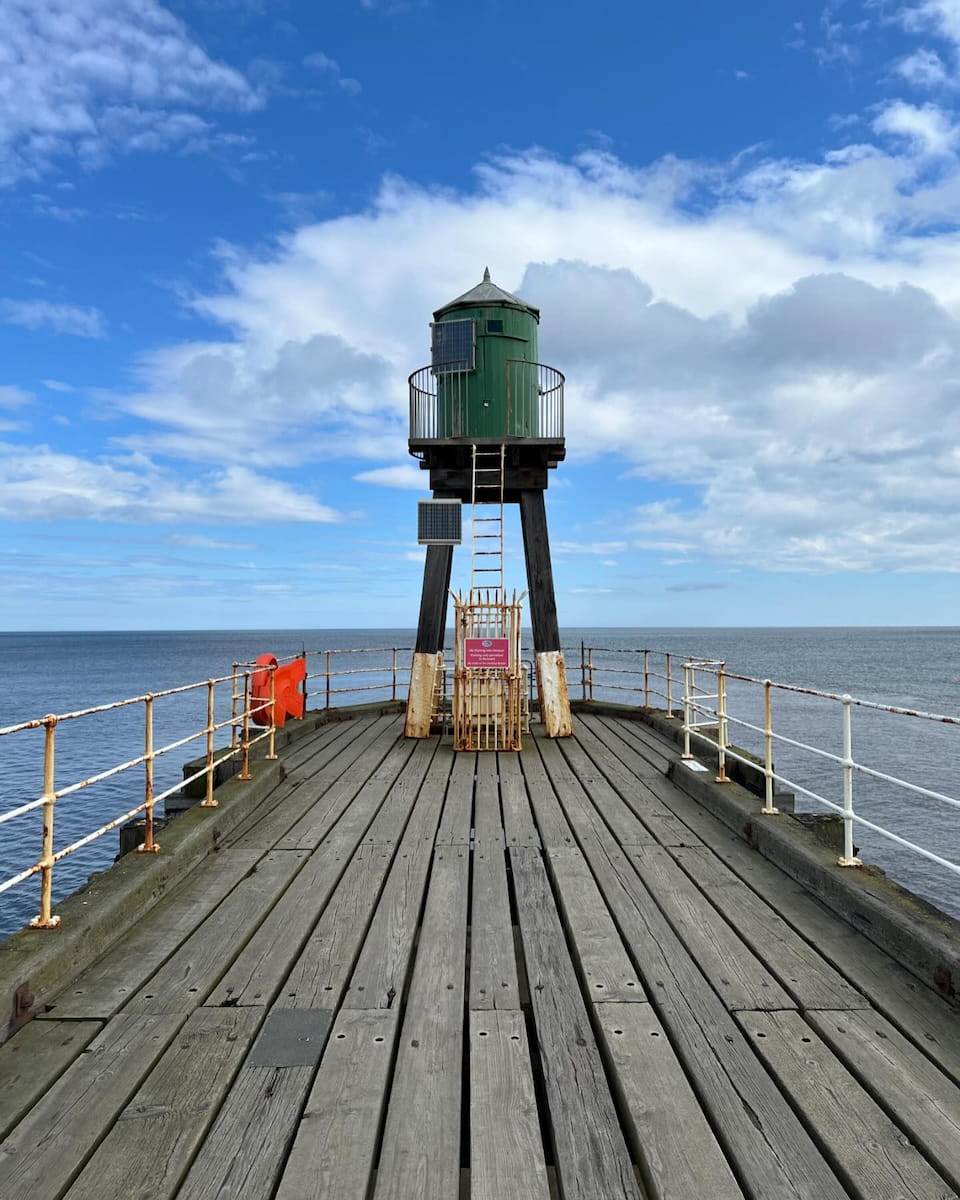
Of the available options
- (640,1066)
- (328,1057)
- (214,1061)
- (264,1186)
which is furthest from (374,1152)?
(640,1066)

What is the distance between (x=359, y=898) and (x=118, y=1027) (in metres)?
1.67

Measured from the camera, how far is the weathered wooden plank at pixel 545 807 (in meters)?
5.89

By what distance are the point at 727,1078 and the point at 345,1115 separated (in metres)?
1.37

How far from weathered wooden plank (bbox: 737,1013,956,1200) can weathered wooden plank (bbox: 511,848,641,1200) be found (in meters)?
0.65

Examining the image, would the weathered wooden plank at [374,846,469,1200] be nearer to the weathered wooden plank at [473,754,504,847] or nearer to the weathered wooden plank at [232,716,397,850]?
the weathered wooden plank at [473,754,504,847]

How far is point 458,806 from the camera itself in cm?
695

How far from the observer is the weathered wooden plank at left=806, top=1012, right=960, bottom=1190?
242cm

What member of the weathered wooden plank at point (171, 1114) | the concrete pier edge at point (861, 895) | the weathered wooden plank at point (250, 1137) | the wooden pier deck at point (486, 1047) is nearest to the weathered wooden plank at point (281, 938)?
the wooden pier deck at point (486, 1047)

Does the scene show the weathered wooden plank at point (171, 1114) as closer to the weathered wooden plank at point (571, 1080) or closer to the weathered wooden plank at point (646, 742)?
the weathered wooden plank at point (571, 1080)

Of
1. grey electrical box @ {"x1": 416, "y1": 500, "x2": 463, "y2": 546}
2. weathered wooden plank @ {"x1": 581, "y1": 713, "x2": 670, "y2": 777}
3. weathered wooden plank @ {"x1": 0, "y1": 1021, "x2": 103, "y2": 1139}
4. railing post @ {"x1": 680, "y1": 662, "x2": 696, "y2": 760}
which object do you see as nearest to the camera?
weathered wooden plank @ {"x1": 0, "y1": 1021, "x2": 103, "y2": 1139}

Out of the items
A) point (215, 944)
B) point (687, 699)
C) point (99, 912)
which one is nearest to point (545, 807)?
point (687, 699)

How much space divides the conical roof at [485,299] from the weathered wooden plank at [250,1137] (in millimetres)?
9947

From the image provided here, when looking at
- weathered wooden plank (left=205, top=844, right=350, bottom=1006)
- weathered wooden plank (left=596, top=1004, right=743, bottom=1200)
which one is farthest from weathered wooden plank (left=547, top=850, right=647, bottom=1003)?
weathered wooden plank (left=205, top=844, right=350, bottom=1006)

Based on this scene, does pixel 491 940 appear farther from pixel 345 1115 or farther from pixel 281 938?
pixel 345 1115
